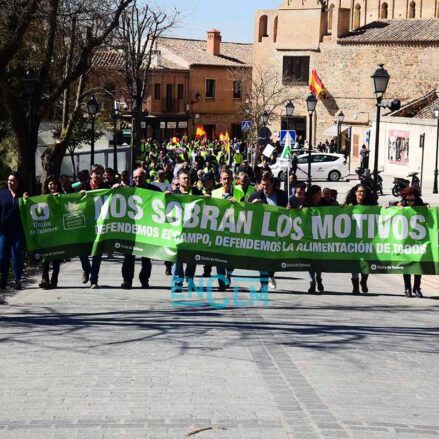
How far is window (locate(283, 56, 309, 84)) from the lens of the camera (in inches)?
3108

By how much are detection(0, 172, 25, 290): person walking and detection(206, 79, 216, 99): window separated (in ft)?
262

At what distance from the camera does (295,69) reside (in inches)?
3127

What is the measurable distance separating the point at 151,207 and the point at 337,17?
211 ft

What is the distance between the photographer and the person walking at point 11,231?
15.1 metres

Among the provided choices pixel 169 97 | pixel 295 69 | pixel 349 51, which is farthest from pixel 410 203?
pixel 169 97

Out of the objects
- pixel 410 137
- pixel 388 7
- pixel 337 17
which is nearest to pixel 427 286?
pixel 410 137

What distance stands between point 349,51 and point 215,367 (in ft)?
220

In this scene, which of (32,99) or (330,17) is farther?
(330,17)

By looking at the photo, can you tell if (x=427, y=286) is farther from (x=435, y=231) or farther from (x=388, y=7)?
(x=388, y=7)

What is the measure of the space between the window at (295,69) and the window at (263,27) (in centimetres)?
399

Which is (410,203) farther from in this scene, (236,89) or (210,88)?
(236,89)

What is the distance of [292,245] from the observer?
49.1 feet

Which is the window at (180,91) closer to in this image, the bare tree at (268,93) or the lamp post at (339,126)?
the bare tree at (268,93)

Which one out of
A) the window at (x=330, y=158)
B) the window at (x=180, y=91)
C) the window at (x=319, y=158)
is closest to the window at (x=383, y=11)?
the window at (x=180, y=91)
